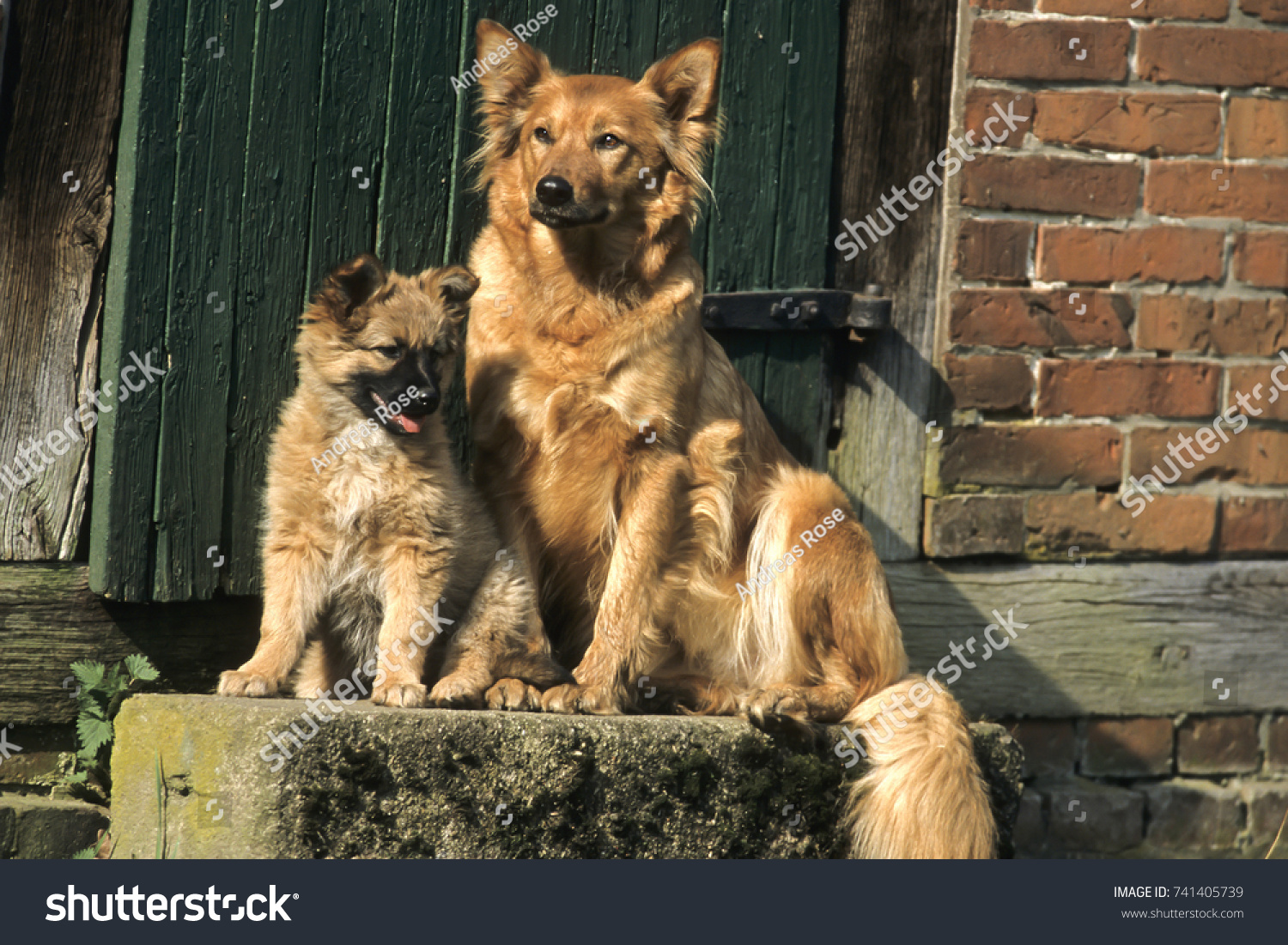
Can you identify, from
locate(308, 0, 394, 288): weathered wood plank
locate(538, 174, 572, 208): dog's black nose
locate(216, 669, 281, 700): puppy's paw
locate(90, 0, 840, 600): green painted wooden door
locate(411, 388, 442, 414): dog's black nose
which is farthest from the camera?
locate(308, 0, 394, 288): weathered wood plank

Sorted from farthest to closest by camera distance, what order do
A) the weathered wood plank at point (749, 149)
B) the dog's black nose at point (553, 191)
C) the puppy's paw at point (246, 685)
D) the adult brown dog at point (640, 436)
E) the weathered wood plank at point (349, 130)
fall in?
1. the weathered wood plank at point (749, 149)
2. the weathered wood plank at point (349, 130)
3. the adult brown dog at point (640, 436)
4. the dog's black nose at point (553, 191)
5. the puppy's paw at point (246, 685)

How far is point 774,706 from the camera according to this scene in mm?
2979

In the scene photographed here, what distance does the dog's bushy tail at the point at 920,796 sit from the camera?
2773 mm

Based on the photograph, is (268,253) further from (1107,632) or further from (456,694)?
(1107,632)

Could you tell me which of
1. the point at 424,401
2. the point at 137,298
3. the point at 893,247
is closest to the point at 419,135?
the point at 137,298

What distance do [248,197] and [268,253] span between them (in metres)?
0.17

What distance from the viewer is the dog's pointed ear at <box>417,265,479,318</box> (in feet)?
9.82

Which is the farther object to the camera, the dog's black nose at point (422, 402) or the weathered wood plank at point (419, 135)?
the weathered wood plank at point (419, 135)

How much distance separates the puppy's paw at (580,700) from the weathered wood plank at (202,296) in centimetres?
116

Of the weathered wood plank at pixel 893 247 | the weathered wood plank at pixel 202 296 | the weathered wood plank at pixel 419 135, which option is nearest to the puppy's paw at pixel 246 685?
the weathered wood plank at pixel 202 296

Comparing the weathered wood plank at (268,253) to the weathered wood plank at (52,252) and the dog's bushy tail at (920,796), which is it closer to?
the weathered wood plank at (52,252)

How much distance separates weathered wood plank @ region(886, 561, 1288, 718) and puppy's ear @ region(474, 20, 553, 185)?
1.93 meters

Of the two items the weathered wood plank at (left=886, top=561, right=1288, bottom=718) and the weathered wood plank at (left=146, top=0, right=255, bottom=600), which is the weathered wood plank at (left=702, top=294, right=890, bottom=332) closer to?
the weathered wood plank at (left=886, top=561, right=1288, bottom=718)

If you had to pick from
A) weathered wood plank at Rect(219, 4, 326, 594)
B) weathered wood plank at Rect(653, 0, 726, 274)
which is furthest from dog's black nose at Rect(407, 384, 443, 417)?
weathered wood plank at Rect(653, 0, 726, 274)
